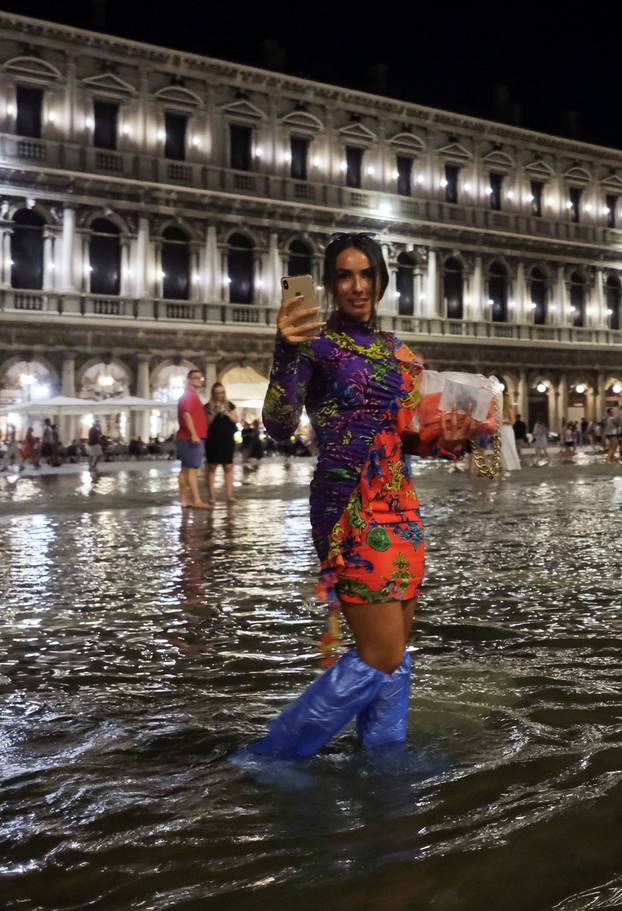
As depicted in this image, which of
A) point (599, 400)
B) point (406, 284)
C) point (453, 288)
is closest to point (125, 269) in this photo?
point (406, 284)

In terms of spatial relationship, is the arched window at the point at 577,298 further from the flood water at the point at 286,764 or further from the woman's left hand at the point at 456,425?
the woman's left hand at the point at 456,425

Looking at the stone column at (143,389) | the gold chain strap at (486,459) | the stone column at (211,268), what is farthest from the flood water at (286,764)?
the stone column at (211,268)

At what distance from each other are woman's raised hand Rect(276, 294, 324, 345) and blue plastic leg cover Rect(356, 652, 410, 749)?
0.91 metres

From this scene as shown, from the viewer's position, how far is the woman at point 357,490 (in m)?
2.26

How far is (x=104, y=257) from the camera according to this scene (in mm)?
27562

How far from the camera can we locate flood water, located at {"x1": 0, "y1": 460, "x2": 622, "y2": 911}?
1819 mm

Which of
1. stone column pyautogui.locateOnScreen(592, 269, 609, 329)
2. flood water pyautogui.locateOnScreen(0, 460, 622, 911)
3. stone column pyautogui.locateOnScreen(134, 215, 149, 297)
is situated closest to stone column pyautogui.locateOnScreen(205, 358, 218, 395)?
stone column pyautogui.locateOnScreen(134, 215, 149, 297)

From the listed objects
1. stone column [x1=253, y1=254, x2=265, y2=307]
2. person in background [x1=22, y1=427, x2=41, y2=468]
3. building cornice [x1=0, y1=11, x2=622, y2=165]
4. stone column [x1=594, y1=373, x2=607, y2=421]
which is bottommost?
person in background [x1=22, y1=427, x2=41, y2=468]

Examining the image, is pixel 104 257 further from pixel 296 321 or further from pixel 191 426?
pixel 296 321

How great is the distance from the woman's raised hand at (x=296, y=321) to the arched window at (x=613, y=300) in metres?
38.3

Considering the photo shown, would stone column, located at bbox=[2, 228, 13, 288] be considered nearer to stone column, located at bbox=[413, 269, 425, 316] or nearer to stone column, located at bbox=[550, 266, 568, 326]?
stone column, located at bbox=[413, 269, 425, 316]

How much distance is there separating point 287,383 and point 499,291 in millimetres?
34524

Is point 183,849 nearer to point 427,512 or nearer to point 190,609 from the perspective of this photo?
point 190,609

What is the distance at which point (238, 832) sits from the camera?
203 cm
